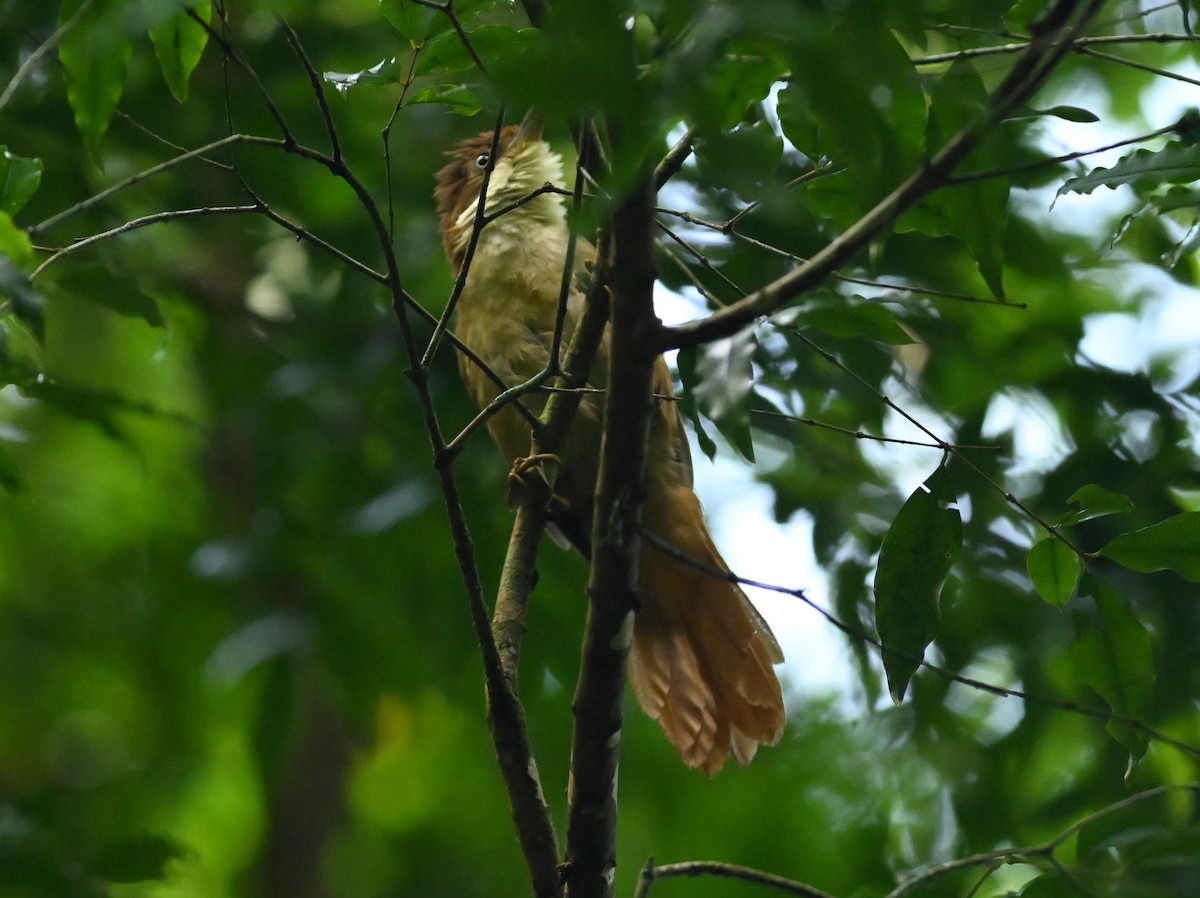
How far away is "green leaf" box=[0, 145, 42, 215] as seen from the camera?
5.63ft

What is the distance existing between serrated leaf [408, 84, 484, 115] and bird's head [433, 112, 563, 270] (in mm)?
1487

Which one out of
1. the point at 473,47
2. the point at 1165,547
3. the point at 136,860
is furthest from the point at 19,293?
the point at 136,860

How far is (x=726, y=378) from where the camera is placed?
4.34 feet

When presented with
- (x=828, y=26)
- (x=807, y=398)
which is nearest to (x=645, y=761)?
(x=807, y=398)

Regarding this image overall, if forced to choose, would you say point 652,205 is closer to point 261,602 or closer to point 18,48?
point 18,48

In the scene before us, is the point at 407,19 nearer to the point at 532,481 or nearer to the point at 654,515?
the point at 532,481

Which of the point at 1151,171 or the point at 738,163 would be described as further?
the point at 1151,171

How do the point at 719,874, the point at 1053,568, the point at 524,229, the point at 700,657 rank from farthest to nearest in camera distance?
1. the point at 524,229
2. the point at 700,657
3. the point at 719,874
4. the point at 1053,568

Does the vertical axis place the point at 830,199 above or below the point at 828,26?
above

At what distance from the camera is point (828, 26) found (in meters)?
1.18

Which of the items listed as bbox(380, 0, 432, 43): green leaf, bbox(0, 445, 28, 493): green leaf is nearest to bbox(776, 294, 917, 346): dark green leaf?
bbox(380, 0, 432, 43): green leaf

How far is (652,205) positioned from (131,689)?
558 centimetres

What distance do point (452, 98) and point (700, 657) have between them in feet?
5.59

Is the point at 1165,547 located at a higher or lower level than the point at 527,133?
lower
